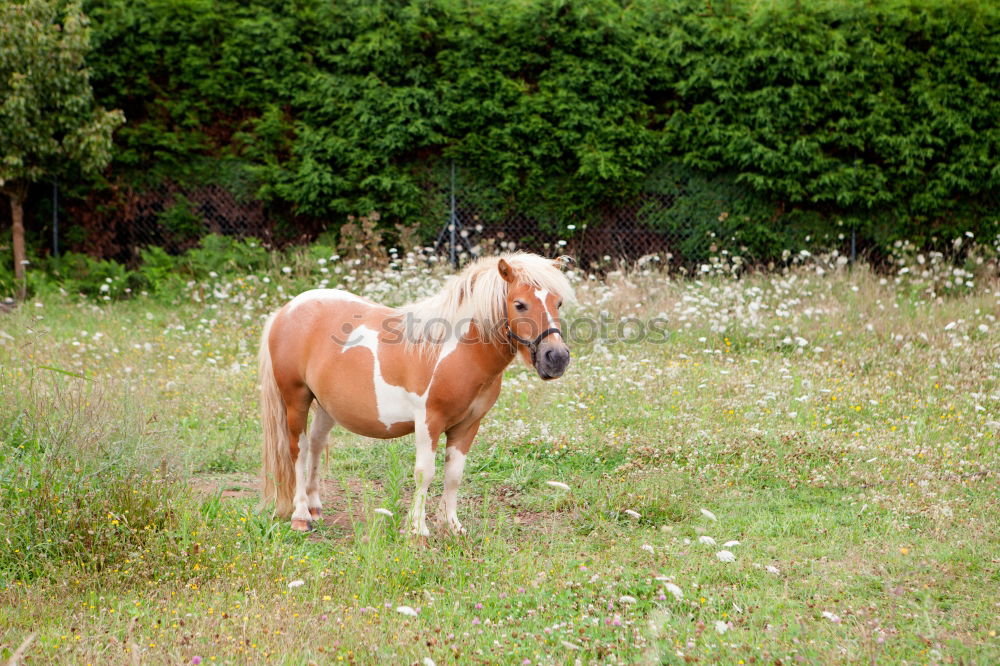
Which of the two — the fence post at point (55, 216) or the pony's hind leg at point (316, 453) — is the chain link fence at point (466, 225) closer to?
the fence post at point (55, 216)

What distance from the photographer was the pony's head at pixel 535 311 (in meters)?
4.34

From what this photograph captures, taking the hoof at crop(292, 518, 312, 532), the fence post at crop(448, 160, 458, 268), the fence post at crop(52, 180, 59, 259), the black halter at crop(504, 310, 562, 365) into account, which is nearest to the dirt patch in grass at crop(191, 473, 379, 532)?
the hoof at crop(292, 518, 312, 532)

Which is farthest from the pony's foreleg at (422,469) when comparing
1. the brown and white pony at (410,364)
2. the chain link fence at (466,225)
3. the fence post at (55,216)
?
the fence post at (55,216)

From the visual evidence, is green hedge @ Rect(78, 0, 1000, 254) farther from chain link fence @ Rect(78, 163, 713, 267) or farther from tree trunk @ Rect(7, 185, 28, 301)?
tree trunk @ Rect(7, 185, 28, 301)

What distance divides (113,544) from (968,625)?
13.0ft

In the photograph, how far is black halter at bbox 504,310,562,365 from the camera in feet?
14.3

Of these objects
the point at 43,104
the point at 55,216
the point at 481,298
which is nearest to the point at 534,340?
the point at 481,298

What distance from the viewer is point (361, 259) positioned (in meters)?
11.4

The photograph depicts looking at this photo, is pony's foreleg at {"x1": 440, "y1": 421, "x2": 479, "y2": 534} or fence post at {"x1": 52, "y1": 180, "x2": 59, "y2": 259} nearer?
pony's foreleg at {"x1": 440, "y1": 421, "x2": 479, "y2": 534}

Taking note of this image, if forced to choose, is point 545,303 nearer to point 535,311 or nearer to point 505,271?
point 535,311

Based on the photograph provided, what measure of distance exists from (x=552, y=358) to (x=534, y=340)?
5.7 inches

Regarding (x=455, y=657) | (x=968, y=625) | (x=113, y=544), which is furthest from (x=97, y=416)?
(x=968, y=625)

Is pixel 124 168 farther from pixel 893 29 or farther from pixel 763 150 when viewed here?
pixel 893 29

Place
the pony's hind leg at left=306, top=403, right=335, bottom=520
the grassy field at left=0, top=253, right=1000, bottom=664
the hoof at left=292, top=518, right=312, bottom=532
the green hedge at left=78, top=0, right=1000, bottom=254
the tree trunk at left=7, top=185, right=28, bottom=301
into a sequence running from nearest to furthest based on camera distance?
the grassy field at left=0, top=253, right=1000, bottom=664 < the hoof at left=292, top=518, right=312, bottom=532 < the pony's hind leg at left=306, top=403, right=335, bottom=520 < the green hedge at left=78, top=0, right=1000, bottom=254 < the tree trunk at left=7, top=185, right=28, bottom=301
